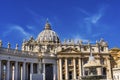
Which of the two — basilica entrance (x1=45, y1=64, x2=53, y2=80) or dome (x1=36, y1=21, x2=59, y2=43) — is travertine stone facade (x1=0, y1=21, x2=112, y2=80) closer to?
basilica entrance (x1=45, y1=64, x2=53, y2=80)

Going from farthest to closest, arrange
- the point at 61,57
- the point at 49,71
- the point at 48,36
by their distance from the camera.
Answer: the point at 48,36 → the point at 49,71 → the point at 61,57

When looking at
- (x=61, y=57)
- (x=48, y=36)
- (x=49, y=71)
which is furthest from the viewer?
(x=48, y=36)

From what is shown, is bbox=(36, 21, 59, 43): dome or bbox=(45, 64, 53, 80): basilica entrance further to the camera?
bbox=(36, 21, 59, 43): dome

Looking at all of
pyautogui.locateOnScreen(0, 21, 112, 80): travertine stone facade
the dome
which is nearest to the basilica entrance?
pyautogui.locateOnScreen(0, 21, 112, 80): travertine stone facade

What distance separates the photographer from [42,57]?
344ft

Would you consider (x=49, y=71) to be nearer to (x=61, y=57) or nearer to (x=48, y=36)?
(x=61, y=57)

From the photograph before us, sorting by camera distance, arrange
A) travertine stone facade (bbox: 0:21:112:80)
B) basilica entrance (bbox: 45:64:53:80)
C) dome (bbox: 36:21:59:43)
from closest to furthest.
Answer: travertine stone facade (bbox: 0:21:112:80) → basilica entrance (bbox: 45:64:53:80) → dome (bbox: 36:21:59:43)

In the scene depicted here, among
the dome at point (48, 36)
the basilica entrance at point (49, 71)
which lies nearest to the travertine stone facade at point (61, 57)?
the basilica entrance at point (49, 71)

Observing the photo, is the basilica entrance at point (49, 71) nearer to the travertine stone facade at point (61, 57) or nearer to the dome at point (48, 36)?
the travertine stone facade at point (61, 57)

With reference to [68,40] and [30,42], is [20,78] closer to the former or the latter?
[30,42]

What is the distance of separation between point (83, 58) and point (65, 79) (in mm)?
10911

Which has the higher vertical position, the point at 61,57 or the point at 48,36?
the point at 48,36

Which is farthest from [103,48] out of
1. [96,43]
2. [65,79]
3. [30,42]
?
[30,42]

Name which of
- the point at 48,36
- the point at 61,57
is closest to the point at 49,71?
the point at 61,57
